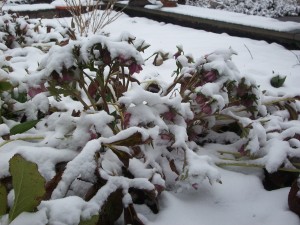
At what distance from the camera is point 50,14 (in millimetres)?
5422

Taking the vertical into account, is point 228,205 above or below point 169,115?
below

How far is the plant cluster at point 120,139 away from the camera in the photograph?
30.4 inches

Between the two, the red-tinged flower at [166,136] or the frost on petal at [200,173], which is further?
the red-tinged flower at [166,136]

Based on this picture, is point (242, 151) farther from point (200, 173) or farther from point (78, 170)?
point (78, 170)

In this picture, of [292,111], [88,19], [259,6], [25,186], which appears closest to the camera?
[25,186]

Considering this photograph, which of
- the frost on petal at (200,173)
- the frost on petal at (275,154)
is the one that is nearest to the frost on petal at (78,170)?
the frost on petal at (200,173)

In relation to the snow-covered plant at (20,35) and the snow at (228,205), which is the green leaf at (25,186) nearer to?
the snow at (228,205)

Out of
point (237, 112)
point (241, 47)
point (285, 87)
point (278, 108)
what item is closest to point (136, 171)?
point (237, 112)

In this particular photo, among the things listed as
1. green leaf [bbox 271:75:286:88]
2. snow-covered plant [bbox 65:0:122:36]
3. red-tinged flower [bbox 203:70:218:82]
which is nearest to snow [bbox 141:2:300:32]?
snow-covered plant [bbox 65:0:122:36]

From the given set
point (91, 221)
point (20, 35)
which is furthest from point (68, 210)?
point (20, 35)

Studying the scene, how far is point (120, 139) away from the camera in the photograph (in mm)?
849

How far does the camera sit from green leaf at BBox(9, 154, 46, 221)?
676 millimetres

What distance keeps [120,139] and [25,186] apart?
0.25m

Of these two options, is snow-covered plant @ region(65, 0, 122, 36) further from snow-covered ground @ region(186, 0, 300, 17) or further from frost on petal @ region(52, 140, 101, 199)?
frost on petal @ region(52, 140, 101, 199)
